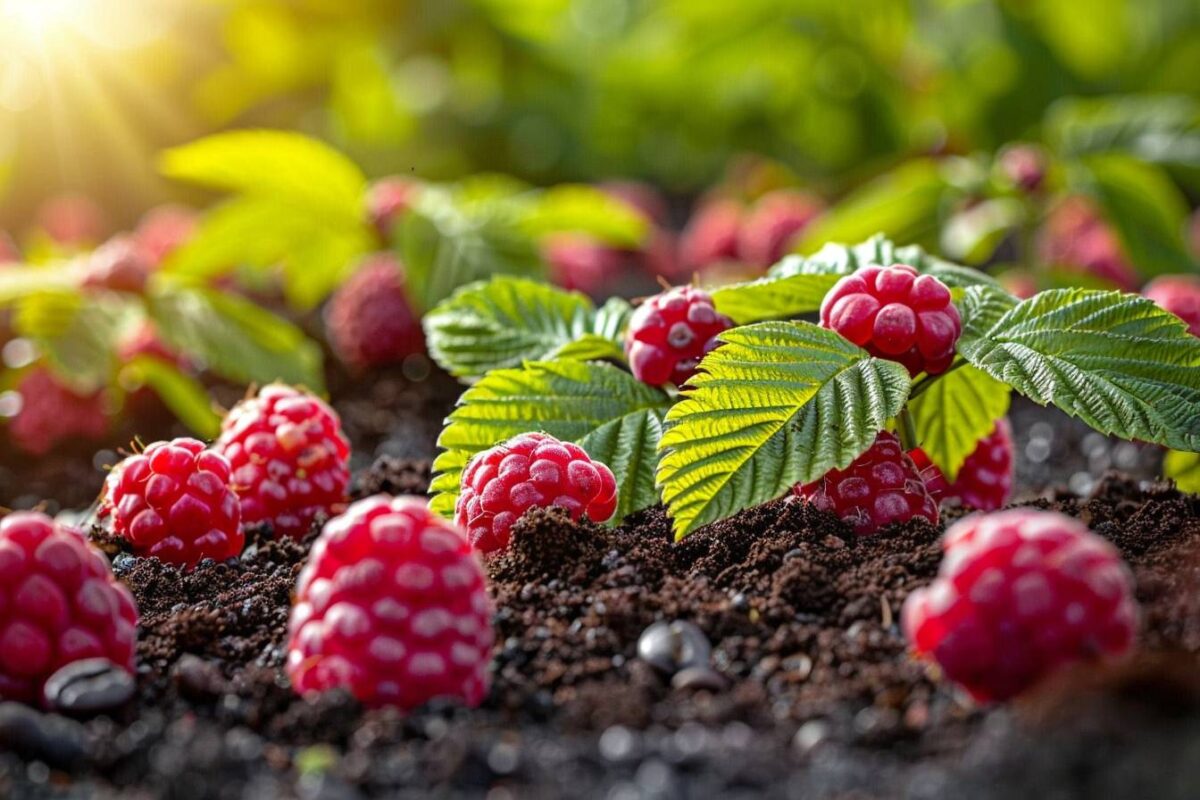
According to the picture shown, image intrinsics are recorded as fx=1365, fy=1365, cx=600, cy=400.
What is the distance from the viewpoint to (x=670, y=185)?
5.70 metres

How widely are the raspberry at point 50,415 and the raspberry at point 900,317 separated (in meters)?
1.81

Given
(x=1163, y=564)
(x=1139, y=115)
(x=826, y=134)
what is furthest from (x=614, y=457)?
(x=826, y=134)

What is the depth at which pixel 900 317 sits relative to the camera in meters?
1.51

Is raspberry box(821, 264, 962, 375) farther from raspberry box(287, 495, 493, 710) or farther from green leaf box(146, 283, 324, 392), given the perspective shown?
green leaf box(146, 283, 324, 392)

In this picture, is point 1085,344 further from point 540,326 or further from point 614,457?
point 540,326

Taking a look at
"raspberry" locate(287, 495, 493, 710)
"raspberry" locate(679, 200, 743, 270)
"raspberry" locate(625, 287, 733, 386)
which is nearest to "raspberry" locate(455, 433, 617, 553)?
"raspberry" locate(625, 287, 733, 386)

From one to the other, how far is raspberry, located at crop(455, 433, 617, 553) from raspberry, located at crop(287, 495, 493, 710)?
31 cm

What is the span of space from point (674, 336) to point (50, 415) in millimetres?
1631

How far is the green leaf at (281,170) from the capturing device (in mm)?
2912

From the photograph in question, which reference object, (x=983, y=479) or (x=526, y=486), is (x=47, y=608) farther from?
(x=983, y=479)

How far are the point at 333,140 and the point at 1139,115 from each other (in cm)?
281

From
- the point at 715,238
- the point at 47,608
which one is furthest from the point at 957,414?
the point at 715,238

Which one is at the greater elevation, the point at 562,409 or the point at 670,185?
the point at 670,185

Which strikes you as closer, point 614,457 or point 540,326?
point 614,457
